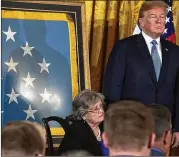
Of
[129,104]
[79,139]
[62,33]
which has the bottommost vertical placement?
[79,139]

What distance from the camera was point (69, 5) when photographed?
17.3 feet

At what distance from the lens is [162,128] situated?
295 cm

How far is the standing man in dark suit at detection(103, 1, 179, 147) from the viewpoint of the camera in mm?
4504

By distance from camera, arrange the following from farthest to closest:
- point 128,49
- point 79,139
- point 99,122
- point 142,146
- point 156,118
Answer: point 128,49 < point 99,122 < point 79,139 < point 156,118 < point 142,146

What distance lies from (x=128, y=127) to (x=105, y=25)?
372 centimetres

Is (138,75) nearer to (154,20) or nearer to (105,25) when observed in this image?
(154,20)

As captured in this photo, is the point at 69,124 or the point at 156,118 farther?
the point at 69,124

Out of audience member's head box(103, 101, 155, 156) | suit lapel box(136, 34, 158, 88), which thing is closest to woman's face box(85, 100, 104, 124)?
suit lapel box(136, 34, 158, 88)

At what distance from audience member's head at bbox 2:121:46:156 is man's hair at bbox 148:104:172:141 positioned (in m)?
0.61

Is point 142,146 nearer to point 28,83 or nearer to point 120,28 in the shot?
point 28,83

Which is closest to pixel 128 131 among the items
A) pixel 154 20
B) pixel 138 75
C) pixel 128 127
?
pixel 128 127

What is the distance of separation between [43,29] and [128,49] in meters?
0.96

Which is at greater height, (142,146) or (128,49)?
(128,49)

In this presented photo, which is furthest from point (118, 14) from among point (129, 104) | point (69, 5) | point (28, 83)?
point (129, 104)
